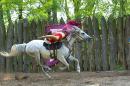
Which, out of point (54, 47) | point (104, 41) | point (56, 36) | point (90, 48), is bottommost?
point (90, 48)

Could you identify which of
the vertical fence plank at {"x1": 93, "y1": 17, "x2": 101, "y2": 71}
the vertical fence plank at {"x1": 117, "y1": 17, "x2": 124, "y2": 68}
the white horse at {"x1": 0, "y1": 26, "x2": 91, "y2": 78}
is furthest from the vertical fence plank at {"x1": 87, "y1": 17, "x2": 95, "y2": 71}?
the white horse at {"x1": 0, "y1": 26, "x2": 91, "y2": 78}

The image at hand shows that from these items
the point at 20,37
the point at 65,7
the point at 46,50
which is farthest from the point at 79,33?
the point at 65,7

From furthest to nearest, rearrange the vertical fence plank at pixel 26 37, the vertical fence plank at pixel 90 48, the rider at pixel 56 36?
the vertical fence plank at pixel 26 37
the vertical fence plank at pixel 90 48
the rider at pixel 56 36

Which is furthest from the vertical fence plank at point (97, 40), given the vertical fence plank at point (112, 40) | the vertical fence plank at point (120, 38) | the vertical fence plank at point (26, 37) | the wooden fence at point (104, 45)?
the vertical fence plank at point (26, 37)

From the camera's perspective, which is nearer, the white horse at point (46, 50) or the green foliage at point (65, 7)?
the white horse at point (46, 50)

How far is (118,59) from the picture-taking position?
41.9ft

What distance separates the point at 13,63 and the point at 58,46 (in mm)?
3382

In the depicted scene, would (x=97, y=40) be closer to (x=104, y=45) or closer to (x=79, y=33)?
(x=104, y=45)

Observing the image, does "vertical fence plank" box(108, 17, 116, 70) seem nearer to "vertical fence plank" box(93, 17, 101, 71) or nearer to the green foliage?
"vertical fence plank" box(93, 17, 101, 71)

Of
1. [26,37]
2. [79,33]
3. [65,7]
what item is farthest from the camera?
[65,7]

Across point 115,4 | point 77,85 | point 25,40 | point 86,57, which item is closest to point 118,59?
point 86,57

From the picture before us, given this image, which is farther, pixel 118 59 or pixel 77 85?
pixel 118 59

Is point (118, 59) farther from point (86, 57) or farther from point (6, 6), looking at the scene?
point (6, 6)

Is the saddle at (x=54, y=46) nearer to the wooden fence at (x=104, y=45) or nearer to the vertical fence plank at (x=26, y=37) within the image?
the wooden fence at (x=104, y=45)
